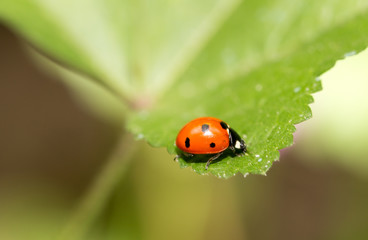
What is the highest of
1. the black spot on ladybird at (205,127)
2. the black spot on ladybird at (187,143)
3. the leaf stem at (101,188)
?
the leaf stem at (101,188)

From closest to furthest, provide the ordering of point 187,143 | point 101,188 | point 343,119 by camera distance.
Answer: point 187,143
point 101,188
point 343,119

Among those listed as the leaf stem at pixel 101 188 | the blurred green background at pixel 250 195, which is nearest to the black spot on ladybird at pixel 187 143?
the leaf stem at pixel 101 188

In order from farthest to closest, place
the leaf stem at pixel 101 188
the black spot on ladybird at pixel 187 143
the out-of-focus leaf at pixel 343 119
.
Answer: the out-of-focus leaf at pixel 343 119 < the leaf stem at pixel 101 188 < the black spot on ladybird at pixel 187 143

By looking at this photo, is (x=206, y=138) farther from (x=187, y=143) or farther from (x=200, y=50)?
(x=200, y=50)

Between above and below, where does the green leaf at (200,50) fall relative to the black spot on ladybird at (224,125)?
above

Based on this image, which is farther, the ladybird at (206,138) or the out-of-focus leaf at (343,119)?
the out-of-focus leaf at (343,119)

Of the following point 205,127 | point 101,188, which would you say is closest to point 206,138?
point 205,127

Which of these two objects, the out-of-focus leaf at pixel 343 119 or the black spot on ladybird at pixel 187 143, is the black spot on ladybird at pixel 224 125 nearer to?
the black spot on ladybird at pixel 187 143
